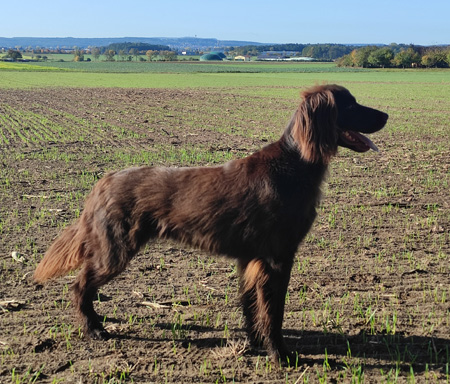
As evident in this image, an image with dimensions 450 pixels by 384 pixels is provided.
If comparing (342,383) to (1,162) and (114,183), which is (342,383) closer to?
(114,183)

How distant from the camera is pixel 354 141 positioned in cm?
500

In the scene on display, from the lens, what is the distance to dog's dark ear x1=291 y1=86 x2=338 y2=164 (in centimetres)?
469

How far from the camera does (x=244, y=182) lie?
4.72 m

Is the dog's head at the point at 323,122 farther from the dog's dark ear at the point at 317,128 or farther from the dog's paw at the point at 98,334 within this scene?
the dog's paw at the point at 98,334

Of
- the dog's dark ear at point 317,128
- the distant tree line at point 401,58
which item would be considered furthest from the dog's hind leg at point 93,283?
the distant tree line at point 401,58

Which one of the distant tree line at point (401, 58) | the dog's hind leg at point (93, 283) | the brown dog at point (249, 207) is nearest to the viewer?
the brown dog at point (249, 207)

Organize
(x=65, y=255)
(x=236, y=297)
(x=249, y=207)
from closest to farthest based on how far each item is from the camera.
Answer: (x=249, y=207), (x=65, y=255), (x=236, y=297)

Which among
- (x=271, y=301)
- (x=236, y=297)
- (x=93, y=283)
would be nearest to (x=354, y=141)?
(x=271, y=301)

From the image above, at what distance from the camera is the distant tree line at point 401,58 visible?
332ft

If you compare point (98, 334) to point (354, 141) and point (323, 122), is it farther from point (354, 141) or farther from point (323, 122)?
point (354, 141)

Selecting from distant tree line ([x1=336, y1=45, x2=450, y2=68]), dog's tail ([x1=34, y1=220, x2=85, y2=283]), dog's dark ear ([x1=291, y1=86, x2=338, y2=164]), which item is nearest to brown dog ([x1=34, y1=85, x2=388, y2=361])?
dog's dark ear ([x1=291, y1=86, x2=338, y2=164])

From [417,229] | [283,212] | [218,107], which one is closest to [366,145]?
[283,212]

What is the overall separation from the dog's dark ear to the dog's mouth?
213 millimetres

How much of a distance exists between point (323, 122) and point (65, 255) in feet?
8.66
